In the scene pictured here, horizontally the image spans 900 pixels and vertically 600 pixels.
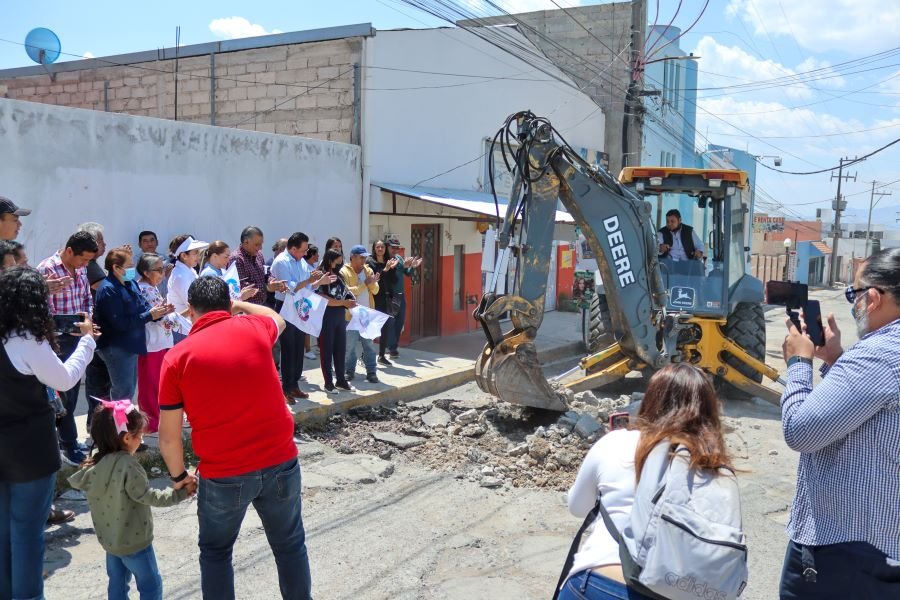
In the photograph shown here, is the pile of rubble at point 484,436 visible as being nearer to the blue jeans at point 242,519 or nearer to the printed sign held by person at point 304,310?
the printed sign held by person at point 304,310

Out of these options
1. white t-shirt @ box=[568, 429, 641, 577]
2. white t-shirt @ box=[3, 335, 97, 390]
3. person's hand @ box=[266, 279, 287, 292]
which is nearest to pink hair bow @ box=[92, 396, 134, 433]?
white t-shirt @ box=[3, 335, 97, 390]

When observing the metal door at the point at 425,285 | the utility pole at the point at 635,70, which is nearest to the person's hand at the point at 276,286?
the metal door at the point at 425,285

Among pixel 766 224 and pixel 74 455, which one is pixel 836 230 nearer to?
pixel 766 224

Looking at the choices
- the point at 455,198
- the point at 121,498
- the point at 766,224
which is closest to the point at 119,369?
the point at 121,498

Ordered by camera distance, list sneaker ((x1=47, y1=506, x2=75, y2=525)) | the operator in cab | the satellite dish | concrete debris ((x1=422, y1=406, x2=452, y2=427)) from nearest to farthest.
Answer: sneaker ((x1=47, y1=506, x2=75, y2=525))
concrete debris ((x1=422, y1=406, x2=452, y2=427))
the operator in cab
the satellite dish

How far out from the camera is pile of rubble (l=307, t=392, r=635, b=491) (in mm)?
6766

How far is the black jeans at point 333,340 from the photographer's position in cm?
870

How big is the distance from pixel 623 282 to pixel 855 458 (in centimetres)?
593

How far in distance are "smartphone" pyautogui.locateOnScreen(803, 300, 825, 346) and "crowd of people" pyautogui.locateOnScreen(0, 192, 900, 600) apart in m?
0.03

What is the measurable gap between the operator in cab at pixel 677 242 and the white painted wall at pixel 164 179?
4.70m

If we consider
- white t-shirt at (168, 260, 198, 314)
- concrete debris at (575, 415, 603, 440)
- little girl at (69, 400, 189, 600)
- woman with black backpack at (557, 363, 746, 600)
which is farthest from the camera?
concrete debris at (575, 415, 603, 440)

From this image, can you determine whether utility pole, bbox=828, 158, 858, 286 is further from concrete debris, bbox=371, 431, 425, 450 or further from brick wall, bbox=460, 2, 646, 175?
concrete debris, bbox=371, 431, 425, 450

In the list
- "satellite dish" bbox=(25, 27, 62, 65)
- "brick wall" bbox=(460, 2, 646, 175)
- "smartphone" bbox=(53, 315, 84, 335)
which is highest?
"brick wall" bbox=(460, 2, 646, 175)

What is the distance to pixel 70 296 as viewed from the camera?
589 cm
